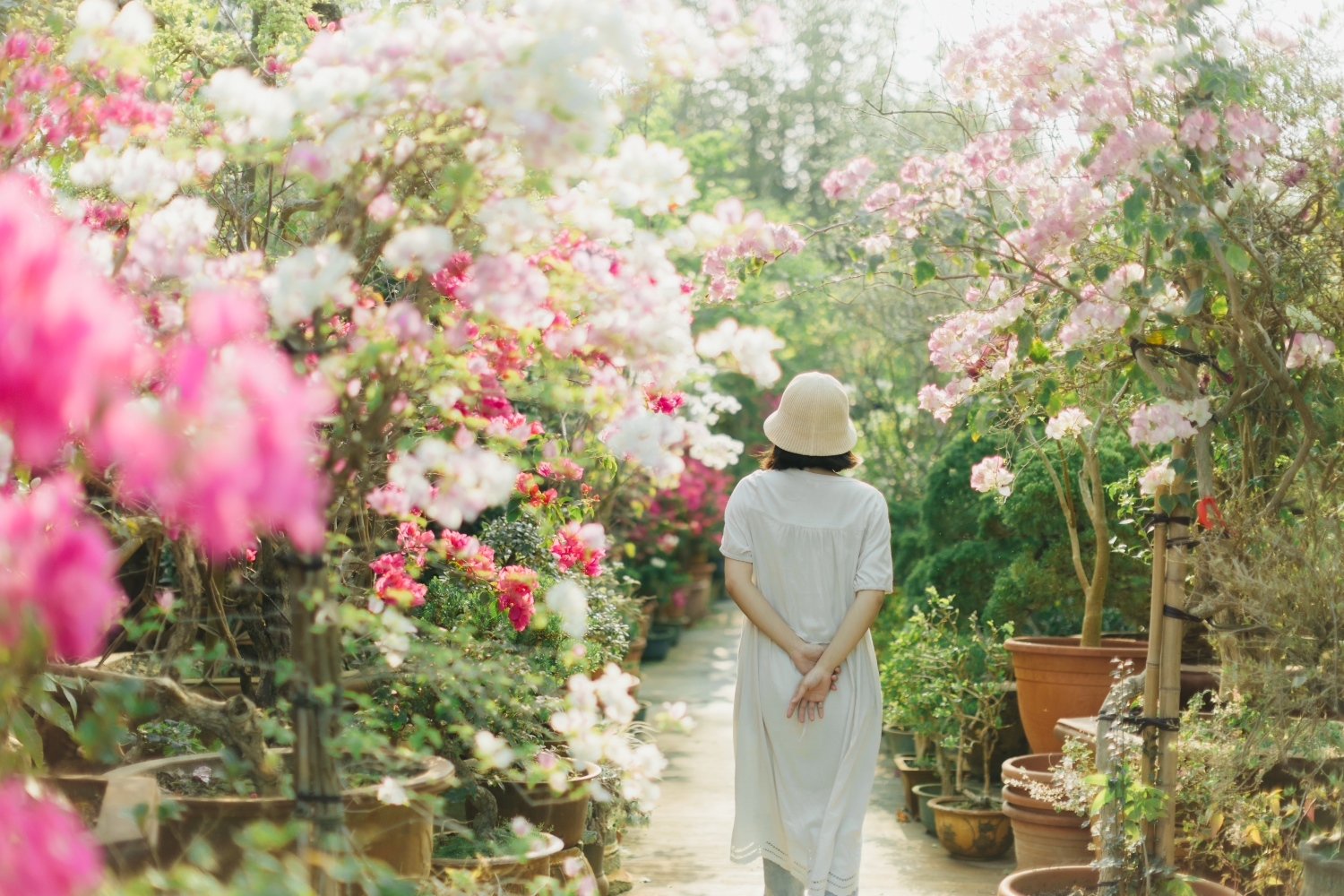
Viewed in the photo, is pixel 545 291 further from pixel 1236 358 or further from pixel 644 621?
pixel 644 621

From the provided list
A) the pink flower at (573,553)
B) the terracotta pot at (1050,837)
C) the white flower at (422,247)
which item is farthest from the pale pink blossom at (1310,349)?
the white flower at (422,247)

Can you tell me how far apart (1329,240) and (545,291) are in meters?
2.14

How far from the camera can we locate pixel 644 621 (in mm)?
8320

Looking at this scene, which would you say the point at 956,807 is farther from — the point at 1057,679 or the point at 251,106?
the point at 251,106

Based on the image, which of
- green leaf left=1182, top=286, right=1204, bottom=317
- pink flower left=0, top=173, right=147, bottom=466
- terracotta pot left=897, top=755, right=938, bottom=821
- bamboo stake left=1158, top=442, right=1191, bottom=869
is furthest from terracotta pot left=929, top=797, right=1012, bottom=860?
pink flower left=0, top=173, right=147, bottom=466

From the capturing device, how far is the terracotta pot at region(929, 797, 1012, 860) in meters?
4.83

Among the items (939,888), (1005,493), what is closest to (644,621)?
(939,888)

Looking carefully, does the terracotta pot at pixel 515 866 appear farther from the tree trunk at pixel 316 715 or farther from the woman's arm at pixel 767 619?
the tree trunk at pixel 316 715

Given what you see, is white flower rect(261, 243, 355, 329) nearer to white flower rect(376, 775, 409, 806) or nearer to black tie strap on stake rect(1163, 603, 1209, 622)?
white flower rect(376, 775, 409, 806)

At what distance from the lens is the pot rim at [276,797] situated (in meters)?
2.18

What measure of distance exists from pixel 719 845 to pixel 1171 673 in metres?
2.56

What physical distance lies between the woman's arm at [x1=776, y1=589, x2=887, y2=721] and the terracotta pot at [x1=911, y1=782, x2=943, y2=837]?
7.73 ft

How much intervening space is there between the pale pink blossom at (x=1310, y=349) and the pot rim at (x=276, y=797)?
2.10 meters

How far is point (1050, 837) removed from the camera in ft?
13.0
